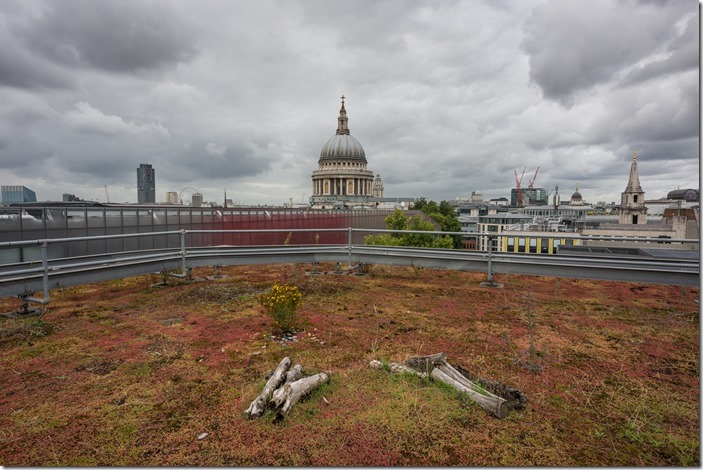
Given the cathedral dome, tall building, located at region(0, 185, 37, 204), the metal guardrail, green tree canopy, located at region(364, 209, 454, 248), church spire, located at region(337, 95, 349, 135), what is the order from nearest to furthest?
the metal guardrail < green tree canopy, located at region(364, 209, 454, 248) < tall building, located at region(0, 185, 37, 204) < the cathedral dome < church spire, located at region(337, 95, 349, 135)

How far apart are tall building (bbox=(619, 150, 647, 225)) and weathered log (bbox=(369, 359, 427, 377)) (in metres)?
112

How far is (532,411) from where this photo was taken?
3.24 m

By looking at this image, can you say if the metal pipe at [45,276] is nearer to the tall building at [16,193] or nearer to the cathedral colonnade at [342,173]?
the tall building at [16,193]

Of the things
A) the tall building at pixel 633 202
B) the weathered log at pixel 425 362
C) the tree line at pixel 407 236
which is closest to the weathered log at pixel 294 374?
the weathered log at pixel 425 362

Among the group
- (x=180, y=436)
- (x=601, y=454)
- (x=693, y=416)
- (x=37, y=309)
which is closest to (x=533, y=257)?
(x=693, y=416)

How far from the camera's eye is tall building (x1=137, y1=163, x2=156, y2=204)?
127438 millimetres

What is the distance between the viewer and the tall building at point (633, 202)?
92250mm

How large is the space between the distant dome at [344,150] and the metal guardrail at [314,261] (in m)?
141

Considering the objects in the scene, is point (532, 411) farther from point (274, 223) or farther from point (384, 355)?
point (274, 223)

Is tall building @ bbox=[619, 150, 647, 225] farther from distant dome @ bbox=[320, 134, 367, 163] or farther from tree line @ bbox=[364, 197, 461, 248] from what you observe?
distant dome @ bbox=[320, 134, 367, 163]

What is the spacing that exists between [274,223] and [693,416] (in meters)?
36.4

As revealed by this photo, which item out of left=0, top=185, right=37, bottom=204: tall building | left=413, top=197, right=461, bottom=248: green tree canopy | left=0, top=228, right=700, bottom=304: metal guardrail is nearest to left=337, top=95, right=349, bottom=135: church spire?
left=413, top=197, right=461, bottom=248: green tree canopy

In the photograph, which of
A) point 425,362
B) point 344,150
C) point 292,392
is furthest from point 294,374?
point 344,150

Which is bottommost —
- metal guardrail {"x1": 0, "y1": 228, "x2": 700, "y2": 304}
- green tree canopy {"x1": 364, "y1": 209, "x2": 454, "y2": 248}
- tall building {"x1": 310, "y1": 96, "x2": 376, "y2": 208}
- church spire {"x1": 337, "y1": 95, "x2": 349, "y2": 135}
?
green tree canopy {"x1": 364, "y1": 209, "x2": 454, "y2": 248}
